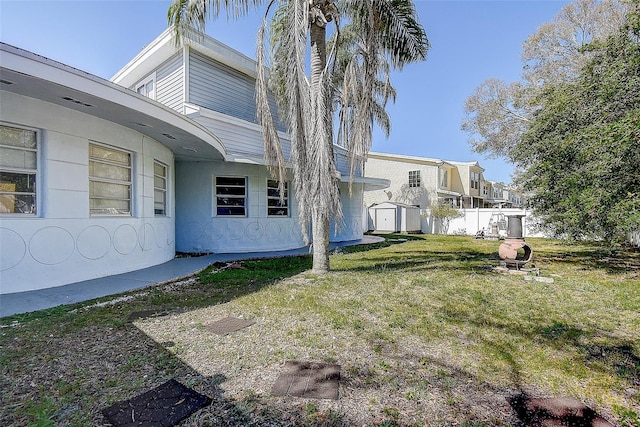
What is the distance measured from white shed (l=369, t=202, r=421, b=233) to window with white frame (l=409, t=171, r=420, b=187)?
2914mm

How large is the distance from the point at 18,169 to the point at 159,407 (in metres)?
4.95

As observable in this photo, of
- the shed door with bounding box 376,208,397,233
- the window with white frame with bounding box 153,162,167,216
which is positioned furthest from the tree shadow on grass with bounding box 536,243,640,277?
the window with white frame with bounding box 153,162,167,216

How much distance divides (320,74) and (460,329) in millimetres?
5431

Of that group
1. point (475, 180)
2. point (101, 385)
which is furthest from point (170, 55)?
point (475, 180)

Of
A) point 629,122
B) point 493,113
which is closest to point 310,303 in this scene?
point 629,122

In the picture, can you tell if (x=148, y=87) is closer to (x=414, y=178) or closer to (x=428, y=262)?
(x=428, y=262)

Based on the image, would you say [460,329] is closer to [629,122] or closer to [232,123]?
[629,122]

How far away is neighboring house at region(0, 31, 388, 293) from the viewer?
478 centimetres

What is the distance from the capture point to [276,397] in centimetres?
240

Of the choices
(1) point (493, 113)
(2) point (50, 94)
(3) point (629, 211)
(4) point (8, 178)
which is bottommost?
(3) point (629, 211)

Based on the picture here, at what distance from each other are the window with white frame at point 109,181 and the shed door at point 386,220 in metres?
17.0

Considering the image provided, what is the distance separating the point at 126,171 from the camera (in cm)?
675

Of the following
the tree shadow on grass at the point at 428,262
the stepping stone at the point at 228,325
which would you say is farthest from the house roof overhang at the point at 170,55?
the stepping stone at the point at 228,325

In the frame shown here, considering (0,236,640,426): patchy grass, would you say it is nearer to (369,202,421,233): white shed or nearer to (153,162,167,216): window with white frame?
(153,162,167,216): window with white frame
